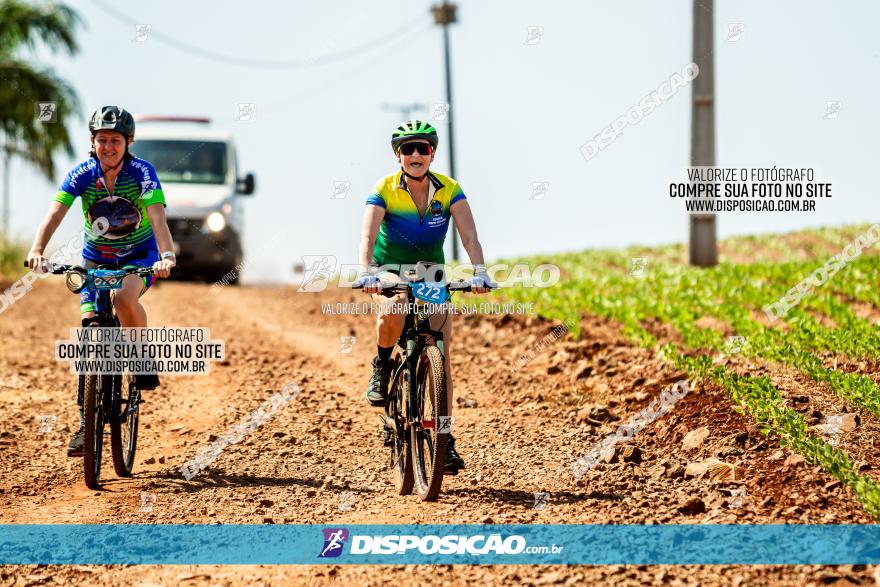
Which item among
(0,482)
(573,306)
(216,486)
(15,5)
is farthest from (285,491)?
(15,5)

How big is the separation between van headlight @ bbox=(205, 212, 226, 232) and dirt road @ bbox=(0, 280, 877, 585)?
643 cm

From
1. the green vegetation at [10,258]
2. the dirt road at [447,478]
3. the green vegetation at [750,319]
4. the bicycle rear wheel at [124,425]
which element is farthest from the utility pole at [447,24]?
the bicycle rear wheel at [124,425]

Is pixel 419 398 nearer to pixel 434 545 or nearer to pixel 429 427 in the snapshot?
pixel 429 427

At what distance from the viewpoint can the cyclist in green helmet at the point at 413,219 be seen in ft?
21.2

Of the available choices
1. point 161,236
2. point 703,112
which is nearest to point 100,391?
point 161,236

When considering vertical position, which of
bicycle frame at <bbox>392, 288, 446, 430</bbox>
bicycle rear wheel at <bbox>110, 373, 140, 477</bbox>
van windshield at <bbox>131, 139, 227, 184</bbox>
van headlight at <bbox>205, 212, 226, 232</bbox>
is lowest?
bicycle rear wheel at <bbox>110, 373, 140, 477</bbox>

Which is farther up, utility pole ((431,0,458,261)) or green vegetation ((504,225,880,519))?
utility pole ((431,0,458,261))

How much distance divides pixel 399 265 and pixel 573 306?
728 cm

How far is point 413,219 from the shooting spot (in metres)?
6.54

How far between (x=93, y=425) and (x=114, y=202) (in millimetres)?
1560

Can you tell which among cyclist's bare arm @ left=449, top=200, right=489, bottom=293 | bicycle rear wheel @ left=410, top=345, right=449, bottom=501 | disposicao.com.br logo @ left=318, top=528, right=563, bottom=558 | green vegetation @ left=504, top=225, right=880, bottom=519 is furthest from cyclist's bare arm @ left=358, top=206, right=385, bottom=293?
green vegetation @ left=504, top=225, right=880, bottom=519

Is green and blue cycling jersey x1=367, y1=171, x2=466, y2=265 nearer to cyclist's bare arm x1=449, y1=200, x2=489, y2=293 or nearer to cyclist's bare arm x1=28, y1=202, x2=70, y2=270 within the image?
cyclist's bare arm x1=449, y1=200, x2=489, y2=293

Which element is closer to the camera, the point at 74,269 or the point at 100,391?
the point at 74,269

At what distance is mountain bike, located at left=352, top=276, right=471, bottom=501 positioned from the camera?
6.09 meters
